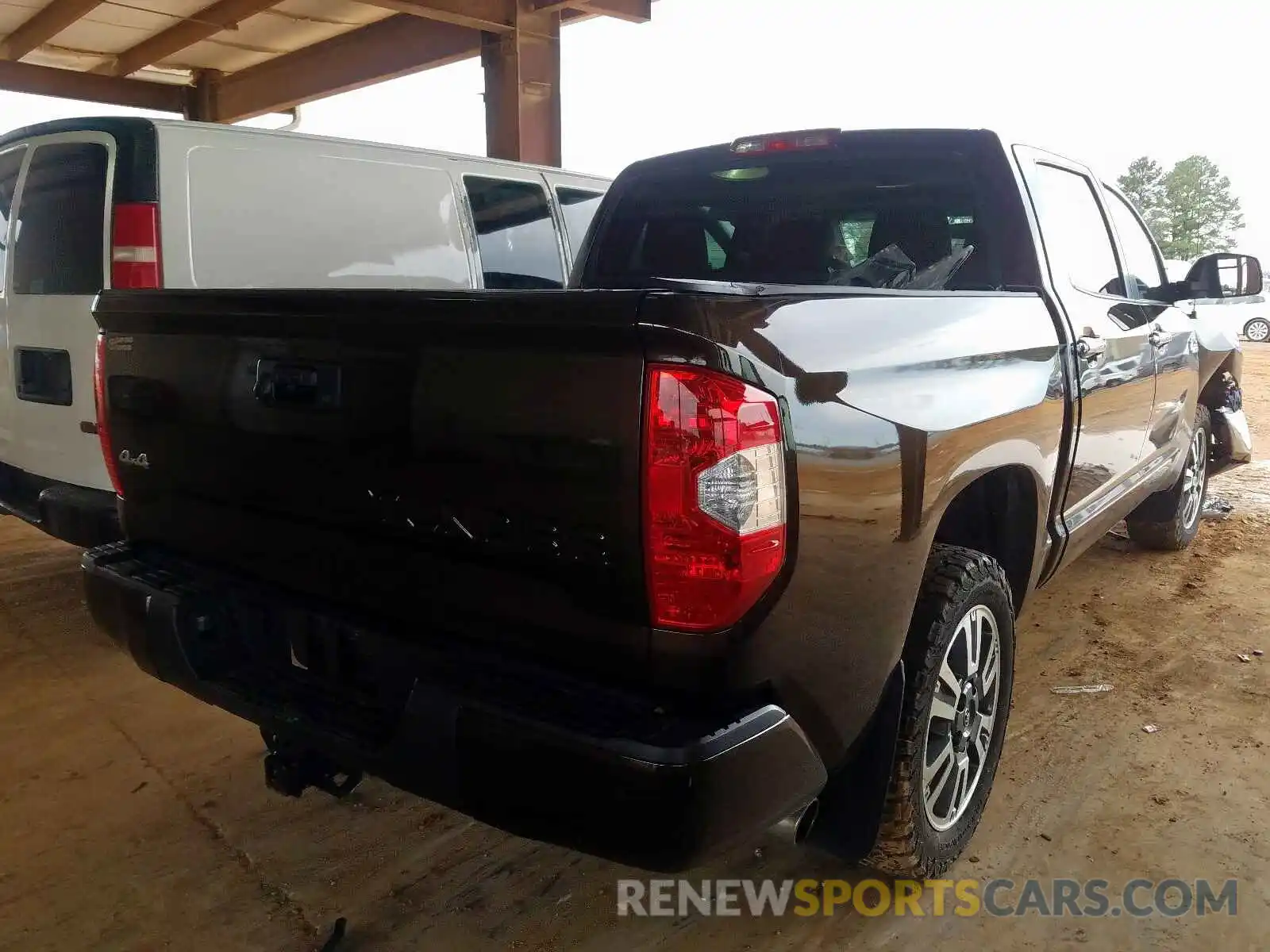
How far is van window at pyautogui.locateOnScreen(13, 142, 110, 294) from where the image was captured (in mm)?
3535

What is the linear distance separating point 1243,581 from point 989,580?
3.23 metres

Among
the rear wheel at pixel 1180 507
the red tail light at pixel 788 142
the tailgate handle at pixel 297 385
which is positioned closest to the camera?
the tailgate handle at pixel 297 385

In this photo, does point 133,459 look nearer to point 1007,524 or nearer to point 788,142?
Answer: point 788,142

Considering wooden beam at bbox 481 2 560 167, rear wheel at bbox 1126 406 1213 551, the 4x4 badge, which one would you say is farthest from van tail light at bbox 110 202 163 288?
rear wheel at bbox 1126 406 1213 551

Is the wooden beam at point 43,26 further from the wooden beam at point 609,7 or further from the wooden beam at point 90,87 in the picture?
the wooden beam at point 609,7

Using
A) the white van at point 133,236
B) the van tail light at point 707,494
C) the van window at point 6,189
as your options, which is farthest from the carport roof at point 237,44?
the van tail light at point 707,494

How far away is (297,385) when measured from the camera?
1932mm

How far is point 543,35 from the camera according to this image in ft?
A: 24.7

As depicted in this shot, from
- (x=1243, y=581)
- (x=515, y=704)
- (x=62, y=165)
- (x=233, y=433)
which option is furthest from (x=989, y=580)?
(x=62, y=165)

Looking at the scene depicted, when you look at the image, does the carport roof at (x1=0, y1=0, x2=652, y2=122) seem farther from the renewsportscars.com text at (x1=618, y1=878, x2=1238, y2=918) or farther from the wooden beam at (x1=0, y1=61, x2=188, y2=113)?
the renewsportscars.com text at (x1=618, y1=878, x2=1238, y2=918)

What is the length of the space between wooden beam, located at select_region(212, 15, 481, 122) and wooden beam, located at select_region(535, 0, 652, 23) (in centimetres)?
79

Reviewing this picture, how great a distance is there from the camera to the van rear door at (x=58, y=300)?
11.6 feet

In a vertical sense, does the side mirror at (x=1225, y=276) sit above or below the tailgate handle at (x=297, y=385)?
above

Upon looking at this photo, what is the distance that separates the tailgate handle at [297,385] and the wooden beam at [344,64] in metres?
6.79
